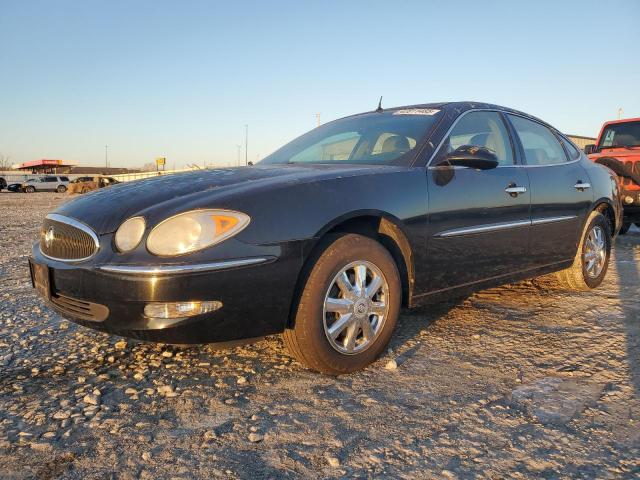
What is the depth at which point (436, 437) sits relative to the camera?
1.96 meters

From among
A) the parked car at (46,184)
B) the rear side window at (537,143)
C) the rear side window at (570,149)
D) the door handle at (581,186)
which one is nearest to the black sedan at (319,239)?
the rear side window at (537,143)

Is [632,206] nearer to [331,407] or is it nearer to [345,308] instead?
[345,308]

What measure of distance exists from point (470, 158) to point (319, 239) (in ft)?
3.92

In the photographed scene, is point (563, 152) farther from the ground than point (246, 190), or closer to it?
farther from the ground

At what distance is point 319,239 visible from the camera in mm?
2438

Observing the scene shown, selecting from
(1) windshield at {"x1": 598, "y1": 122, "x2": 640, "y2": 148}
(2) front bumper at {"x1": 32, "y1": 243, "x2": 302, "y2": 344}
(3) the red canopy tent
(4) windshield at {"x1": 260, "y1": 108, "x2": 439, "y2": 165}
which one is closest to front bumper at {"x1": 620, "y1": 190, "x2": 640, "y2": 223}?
(1) windshield at {"x1": 598, "y1": 122, "x2": 640, "y2": 148}

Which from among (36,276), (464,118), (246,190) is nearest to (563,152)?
(464,118)

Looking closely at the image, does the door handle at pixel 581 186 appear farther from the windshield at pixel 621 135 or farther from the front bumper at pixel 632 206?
the windshield at pixel 621 135

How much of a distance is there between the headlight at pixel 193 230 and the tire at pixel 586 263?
3.28 meters

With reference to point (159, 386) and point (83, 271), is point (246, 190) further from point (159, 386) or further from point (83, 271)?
point (159, 386)

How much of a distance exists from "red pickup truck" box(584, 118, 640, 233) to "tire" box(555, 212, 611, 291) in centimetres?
316

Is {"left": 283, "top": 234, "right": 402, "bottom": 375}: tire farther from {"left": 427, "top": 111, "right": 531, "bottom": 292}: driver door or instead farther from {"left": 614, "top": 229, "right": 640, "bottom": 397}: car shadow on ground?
{"left": 614, "top": 229, "right": 640, "bottom": 397}: car shadow on ground

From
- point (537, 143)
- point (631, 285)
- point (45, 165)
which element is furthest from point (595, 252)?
point (45, 165)

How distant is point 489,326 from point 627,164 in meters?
5.76
